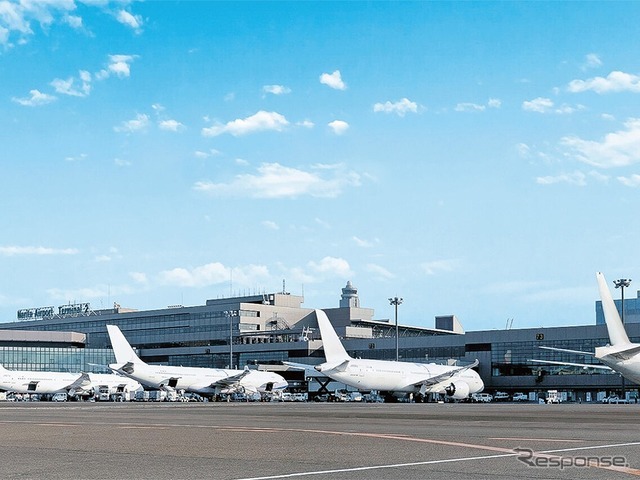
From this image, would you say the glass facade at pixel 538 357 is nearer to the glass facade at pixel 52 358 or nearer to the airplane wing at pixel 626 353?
the airplane wing at pixel 626 353

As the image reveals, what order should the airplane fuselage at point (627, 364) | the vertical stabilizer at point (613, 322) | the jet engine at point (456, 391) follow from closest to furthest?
the airplane fuselage at point (627, 364) < the vertical stabilizer at point (613, 322) < the jet engine at point (456, 391)

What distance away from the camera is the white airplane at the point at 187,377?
116688 millimetres

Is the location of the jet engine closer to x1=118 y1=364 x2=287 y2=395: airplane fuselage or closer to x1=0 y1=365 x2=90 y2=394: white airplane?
x1=118 y1=364 x2=287 y2=395: airplane fuselage

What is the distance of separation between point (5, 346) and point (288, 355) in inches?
2255

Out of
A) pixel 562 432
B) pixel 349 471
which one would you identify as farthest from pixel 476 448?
pixel 562 432

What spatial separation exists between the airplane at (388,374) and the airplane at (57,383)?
43428 mm

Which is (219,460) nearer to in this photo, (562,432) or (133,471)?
(133,471)

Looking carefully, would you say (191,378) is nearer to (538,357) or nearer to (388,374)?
(388,374)

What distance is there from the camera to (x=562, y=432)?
31062mm

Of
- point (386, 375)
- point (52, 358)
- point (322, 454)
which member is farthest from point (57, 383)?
point (322, 454)

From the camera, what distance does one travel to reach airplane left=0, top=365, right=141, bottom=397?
4887 inches

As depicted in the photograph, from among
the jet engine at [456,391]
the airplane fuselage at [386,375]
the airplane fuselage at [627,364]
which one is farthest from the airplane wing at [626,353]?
the jet engine at [456,391]

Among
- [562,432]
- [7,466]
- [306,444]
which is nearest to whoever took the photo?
[7,466]

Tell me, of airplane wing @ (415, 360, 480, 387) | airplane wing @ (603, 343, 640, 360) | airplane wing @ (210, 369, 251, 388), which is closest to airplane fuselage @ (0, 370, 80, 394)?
airplane wing @ (210, 369, 251, 388)
